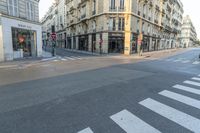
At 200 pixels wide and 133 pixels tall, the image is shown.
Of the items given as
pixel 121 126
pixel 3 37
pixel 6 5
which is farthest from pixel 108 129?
pixel 6 5

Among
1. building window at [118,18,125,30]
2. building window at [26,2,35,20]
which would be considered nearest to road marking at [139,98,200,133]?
building window at [26,2,35,20]

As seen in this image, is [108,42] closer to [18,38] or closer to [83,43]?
[83,43]

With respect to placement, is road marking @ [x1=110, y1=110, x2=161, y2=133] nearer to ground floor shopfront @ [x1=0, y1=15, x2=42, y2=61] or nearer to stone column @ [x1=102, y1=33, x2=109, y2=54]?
ground floor shopfront @ [x1=0, y1=15, x2=42, y2=61]

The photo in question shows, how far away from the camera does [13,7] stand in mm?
17891

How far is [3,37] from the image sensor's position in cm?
1658

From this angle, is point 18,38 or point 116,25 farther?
point 116,25

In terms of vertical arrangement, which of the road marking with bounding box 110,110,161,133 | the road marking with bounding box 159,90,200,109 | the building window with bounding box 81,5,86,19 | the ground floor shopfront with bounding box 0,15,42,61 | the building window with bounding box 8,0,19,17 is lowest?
the road marking with bounding box 110,110,161,133

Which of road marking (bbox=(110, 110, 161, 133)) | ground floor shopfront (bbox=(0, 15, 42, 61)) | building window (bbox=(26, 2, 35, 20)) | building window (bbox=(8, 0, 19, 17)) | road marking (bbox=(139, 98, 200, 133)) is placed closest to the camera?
road marking (bbox=(110, 110, 161, 133))

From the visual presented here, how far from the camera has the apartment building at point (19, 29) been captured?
16.7 m

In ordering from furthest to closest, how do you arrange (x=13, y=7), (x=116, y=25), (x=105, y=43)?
1. (x=105, y=43)
2. (x=116, y=25)
3. (x=13, y=7)

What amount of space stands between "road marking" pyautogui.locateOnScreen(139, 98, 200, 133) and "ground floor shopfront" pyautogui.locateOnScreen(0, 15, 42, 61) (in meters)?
17.1

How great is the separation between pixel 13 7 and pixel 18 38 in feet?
11.7

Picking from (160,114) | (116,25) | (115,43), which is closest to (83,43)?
(115,43)

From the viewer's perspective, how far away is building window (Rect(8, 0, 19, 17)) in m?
17.4
